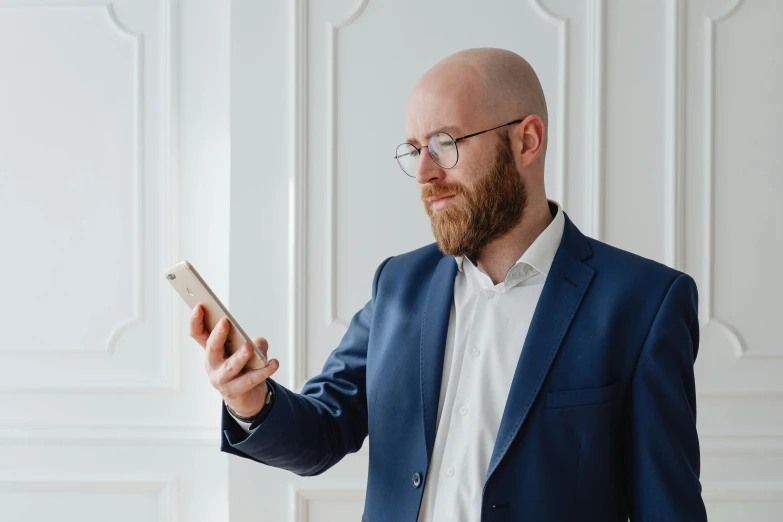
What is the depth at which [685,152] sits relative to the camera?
2055 mm

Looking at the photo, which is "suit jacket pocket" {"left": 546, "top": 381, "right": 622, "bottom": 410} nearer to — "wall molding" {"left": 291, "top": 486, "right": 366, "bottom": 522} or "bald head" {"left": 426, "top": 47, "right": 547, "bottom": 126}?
"bald head" {"left": 426, "top": 47, "right": 547, "bottom": 126}

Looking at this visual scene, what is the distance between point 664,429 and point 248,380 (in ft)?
2.11

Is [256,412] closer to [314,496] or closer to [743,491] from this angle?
[314,496]

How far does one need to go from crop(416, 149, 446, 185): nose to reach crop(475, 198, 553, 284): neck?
161 mm

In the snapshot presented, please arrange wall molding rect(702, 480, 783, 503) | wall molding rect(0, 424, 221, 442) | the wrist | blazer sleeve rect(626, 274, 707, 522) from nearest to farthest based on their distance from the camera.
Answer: blazer sleeve rect(626, 274, 707, 522)
the wrist
wall molding rect(702, 480, 783, 503)
wall molding rect(0, 424, 221, 442)

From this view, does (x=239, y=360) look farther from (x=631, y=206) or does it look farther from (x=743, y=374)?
(x=743, y=374)

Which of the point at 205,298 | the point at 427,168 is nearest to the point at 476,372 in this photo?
the point at 427,168

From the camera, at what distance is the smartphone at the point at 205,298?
3.78ft

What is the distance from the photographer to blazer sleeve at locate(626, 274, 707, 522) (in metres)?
1.12

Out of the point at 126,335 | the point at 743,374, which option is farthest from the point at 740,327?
the point at 126,335

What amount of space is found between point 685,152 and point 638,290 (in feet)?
3.38

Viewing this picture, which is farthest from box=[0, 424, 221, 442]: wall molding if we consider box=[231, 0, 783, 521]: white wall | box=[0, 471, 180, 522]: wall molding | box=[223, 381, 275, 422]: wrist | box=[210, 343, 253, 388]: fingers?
box=[210, 343, 253, 388]: fingers

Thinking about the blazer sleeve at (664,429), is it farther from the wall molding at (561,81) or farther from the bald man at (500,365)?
the wall molding at (561,81)

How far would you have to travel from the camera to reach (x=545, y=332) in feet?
3.86
